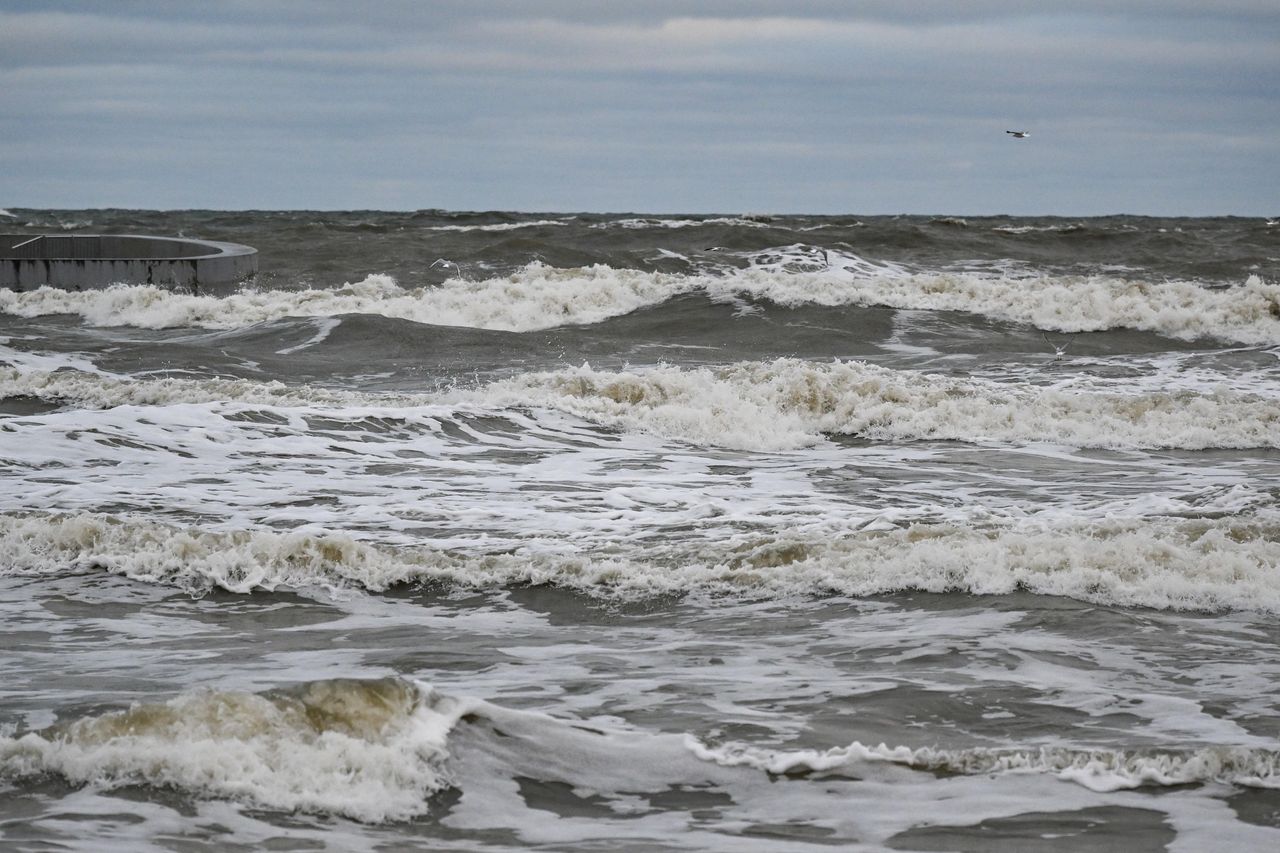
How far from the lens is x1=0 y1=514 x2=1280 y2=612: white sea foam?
6.45 m

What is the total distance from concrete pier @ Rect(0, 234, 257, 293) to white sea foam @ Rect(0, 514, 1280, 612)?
1513cm

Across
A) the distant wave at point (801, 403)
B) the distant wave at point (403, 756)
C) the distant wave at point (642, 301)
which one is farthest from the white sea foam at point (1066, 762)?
the distant wave at point (642, 301)

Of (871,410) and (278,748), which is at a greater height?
(871,410)

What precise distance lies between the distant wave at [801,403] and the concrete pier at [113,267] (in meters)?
8.36

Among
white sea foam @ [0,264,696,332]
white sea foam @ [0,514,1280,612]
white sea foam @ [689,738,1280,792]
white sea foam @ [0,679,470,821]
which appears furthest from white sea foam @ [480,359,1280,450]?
white sea foam @ [0,264,696,332]

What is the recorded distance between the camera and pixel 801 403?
12.4 m

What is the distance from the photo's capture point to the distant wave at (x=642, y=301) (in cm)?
1988

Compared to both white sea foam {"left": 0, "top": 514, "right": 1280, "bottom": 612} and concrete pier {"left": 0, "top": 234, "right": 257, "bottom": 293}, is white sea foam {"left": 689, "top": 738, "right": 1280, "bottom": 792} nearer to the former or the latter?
white sea foam {"left": 0, "top": 514, "right": 1280, "bottom": 612}

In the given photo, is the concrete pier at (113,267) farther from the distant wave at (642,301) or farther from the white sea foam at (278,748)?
the white sea foam at (278,748)

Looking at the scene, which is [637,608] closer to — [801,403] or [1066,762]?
[1066,762]

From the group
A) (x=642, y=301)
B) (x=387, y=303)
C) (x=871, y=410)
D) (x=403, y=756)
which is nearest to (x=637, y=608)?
(x=403, y=756)

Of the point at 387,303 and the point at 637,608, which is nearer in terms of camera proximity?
the point at 637,608

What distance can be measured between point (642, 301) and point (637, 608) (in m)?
15.5

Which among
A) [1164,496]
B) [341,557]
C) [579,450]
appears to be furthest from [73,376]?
[1164,496]
